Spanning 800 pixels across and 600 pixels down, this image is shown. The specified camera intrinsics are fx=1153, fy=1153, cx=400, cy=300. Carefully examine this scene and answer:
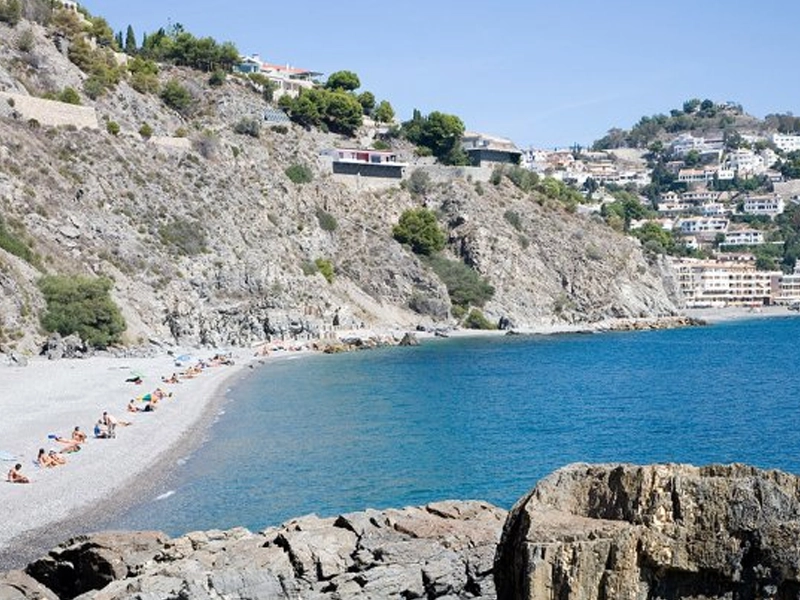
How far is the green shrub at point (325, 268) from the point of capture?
84.6m

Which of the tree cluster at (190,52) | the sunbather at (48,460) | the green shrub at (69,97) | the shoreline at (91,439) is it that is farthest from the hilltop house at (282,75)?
the sunbather at (48,460)

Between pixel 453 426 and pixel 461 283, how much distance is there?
171 ft

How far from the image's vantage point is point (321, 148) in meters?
98.7

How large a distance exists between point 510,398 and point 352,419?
36.8 ft

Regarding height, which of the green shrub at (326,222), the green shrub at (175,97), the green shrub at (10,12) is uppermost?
the green shrub at (10,12)

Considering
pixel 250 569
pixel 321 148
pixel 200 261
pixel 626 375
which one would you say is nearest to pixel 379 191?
pixel 321 148

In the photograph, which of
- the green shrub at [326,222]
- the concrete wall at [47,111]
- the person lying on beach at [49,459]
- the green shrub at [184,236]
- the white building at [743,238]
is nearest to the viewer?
the person lying on beach at [49,459]

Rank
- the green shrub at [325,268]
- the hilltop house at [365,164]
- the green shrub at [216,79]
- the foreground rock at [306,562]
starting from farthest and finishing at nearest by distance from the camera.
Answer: the green shrub at [216,79] → the hilltop house at [365,164] → the green shrub at [325,268] → the foreground rock at [306,562]

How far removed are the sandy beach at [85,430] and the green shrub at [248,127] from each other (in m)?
39.9

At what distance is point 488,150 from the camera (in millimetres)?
108438

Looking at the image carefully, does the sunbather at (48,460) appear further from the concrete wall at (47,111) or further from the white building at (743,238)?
the white building at (743,238)

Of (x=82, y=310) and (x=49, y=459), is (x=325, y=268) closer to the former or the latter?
(x=82, y=310)

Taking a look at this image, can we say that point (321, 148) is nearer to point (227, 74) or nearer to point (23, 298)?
point (227, 74)

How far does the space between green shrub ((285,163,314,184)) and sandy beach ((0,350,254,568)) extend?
123ft
